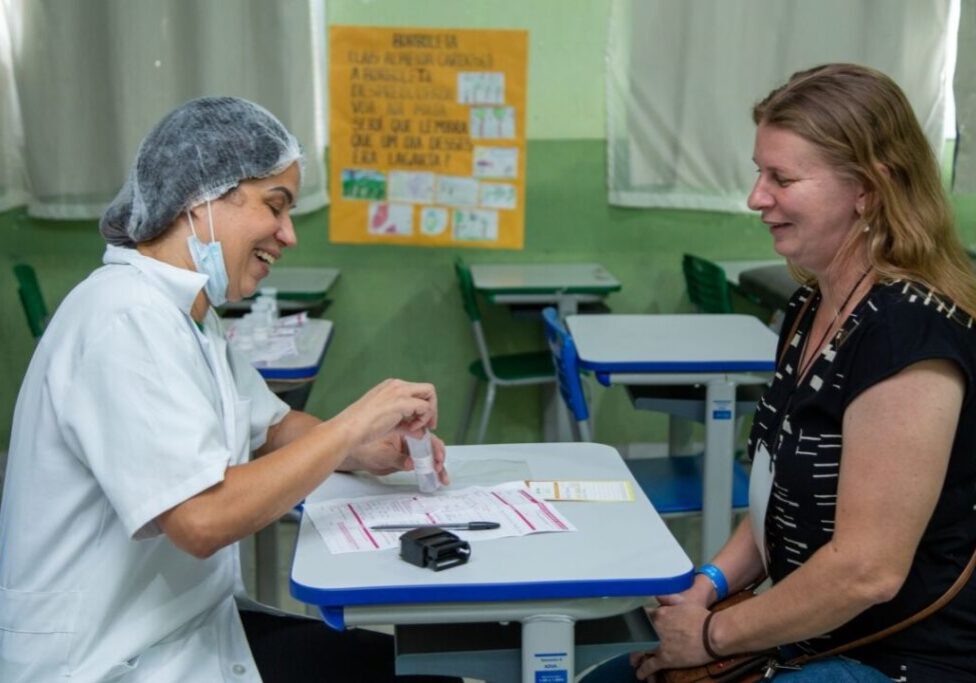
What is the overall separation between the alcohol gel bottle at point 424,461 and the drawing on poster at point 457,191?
9.74 feet

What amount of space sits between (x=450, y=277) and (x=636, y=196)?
2.75 ft

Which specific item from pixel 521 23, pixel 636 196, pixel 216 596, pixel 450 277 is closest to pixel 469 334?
pixel 450 277

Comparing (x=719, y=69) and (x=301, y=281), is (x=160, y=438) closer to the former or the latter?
(x=301, y=281)

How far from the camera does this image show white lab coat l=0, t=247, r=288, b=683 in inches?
55.1

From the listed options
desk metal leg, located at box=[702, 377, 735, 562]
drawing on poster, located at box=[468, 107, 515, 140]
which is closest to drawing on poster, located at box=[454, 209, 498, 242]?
drawing on poster, located at box=[468, 107, 515, 140]

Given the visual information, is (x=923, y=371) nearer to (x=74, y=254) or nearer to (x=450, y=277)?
(x=450, y=277)

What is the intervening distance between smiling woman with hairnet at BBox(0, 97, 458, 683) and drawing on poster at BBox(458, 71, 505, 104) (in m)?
2.98

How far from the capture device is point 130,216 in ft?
5.24

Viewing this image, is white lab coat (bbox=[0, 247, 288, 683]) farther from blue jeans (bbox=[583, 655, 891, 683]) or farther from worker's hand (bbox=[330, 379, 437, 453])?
blue jeans (bbox=[583, 655, 891, 683])

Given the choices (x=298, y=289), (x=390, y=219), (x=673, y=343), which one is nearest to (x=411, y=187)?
(x=390, y=219)

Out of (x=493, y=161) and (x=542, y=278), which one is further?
(x=493, y=161)

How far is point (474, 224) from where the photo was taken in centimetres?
467

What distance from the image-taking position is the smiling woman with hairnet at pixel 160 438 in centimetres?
141

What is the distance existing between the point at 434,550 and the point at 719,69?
11.7 feet
